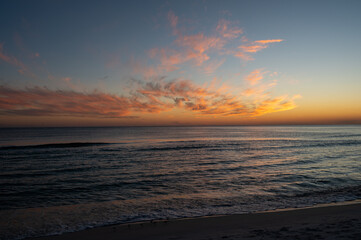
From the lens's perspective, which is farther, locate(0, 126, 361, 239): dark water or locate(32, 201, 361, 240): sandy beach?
locate(0, 126, 361, 239): dark water

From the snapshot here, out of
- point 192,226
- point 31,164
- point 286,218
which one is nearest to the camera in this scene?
point 192,226

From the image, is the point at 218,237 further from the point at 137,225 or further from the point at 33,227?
the point at 33,227

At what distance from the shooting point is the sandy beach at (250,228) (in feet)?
21.8

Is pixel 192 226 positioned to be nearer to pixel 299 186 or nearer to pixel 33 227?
pixel 33 227

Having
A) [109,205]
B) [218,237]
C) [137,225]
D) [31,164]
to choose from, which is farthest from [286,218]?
[31,164]

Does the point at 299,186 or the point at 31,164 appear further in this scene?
the point at 31,164

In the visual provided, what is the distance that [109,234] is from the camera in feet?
23.5

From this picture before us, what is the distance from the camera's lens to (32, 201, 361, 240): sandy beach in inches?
261

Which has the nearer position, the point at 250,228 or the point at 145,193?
the point at 250,228

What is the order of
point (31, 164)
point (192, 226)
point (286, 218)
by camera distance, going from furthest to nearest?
point (31, 164) < point (286, 218) < point (192, 226)

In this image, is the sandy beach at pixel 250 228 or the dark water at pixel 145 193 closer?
the sandy beach at pixel 250 228

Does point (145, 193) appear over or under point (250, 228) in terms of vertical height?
under

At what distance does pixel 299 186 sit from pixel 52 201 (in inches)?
608

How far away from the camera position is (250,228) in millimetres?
7387
